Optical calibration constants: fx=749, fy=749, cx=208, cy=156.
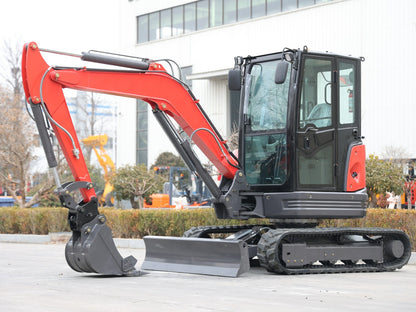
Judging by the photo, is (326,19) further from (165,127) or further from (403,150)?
(165,127)

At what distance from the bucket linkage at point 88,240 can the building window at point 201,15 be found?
36.1 metres

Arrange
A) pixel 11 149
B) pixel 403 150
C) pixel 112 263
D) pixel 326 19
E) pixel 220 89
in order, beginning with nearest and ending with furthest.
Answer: pixel 112 263 → pixel 11 149 → pixel 403 150 → pixel 326 19 → pixel 220 89

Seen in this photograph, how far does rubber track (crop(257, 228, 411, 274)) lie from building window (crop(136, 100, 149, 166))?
44.5 meters

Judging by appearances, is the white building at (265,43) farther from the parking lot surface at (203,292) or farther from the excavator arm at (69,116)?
the excavator arm at (69,116)

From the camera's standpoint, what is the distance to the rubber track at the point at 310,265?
1121 centimetres

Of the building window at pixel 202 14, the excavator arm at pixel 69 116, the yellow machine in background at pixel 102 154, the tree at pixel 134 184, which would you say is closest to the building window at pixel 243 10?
the building window at pixel 202 14

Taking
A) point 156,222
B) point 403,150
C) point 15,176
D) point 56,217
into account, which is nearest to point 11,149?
point 15,176

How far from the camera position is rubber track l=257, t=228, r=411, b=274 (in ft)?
36.8

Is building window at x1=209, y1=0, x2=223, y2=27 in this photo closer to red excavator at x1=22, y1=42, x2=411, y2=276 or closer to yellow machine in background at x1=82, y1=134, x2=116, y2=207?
yellow machine in background at x1=82, y1=134, x2=116, y2=207

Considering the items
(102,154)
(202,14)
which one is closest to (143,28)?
(202,14)

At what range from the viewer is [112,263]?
1091cm

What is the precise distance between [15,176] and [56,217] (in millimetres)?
6105

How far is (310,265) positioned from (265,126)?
7.70 feet

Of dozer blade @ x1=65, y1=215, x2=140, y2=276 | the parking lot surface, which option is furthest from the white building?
dozer blade @ x1=65, y1=215, x2=140, y2=276
